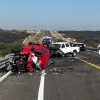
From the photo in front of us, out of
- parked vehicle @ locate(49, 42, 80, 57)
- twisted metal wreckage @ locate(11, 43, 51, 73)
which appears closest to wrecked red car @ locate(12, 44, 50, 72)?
twisted metal wreckage @ locate(11, 43, 51, 73)

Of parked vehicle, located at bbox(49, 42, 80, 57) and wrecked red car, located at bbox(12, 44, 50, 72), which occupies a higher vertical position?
wrecked red car, located at bbox(12, 44, 50, 72)

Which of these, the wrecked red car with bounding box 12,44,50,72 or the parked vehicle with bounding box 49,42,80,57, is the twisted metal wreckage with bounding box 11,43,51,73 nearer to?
the wrecked red car with bounding box 12,44,50,72

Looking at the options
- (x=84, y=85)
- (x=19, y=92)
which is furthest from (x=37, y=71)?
(x=19, y=92)

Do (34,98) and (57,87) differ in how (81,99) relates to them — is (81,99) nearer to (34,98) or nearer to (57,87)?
(34,98)

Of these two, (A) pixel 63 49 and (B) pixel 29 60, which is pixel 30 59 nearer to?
(B) pixel 29 60

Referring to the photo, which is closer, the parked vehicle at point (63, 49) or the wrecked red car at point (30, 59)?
the wrecked red car at point (30, 59)

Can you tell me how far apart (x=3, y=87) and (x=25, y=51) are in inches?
413

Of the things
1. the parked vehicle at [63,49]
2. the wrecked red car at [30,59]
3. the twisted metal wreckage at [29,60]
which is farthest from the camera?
the parked vehicle at [63,49]

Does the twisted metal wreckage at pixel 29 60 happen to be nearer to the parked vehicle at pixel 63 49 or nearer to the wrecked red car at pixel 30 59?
the wrecked red car at pixel 30 59

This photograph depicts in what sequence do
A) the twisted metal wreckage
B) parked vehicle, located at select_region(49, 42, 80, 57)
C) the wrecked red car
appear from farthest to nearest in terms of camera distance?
parked vehicle, located at select_region(49, 42, 80, 57)
the wrecked red car
the twisted metal wreckage

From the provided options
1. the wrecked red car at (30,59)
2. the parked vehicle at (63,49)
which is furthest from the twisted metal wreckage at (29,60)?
the parked vehicle at (63,49)

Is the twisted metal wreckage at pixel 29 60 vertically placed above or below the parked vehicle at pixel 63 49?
above

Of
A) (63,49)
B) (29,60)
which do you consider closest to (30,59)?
(29,60)

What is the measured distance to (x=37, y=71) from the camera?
24.9 meters
